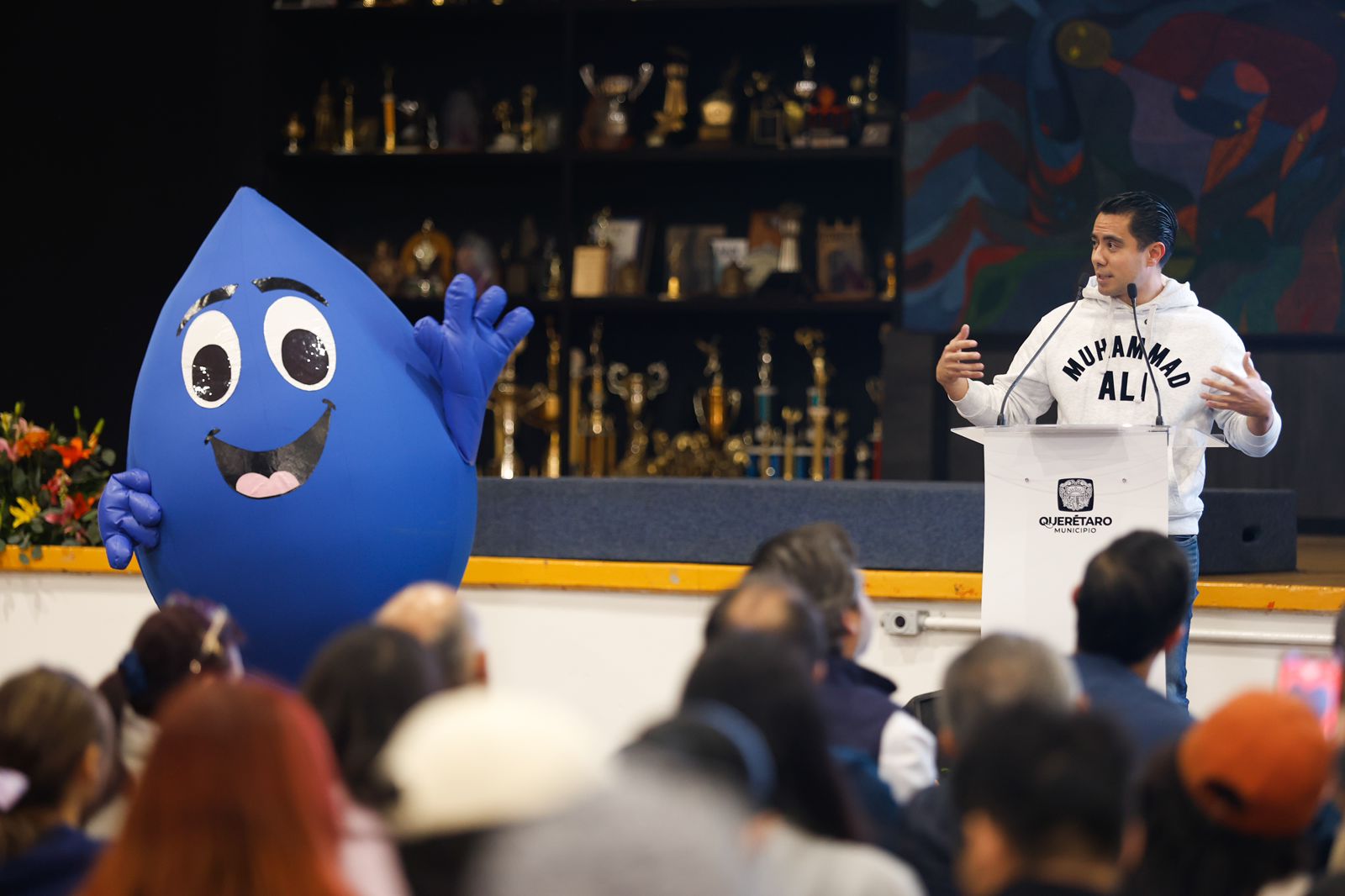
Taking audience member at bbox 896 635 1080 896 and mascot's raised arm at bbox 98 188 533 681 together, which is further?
mascot's raised arm at bbox 98 188 533 681

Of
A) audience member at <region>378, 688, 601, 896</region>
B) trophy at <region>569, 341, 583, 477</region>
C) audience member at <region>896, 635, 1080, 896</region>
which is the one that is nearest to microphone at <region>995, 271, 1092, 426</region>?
audience member at <region>896, 635, 1080, 896</region>

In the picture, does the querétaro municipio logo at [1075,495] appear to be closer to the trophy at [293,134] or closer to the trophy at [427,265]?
the trophy at [427,265]

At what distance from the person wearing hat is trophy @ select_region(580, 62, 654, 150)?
5163 millimetres

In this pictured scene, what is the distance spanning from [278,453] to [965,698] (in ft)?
5.40

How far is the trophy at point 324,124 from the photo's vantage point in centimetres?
665

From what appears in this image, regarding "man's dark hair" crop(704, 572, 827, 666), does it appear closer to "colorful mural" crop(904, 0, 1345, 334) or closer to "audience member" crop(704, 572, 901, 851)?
"audience member" crop(704, 572, 901, 851)

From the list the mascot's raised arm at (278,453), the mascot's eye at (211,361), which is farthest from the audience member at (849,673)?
the mascot's eye at (211,361)

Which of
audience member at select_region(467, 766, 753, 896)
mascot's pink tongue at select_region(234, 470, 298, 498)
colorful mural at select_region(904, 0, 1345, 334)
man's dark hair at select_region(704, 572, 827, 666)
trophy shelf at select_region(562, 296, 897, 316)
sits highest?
colorful mural at select_region(904, 0, 1345, 334)

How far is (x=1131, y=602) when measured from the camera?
2.21 m

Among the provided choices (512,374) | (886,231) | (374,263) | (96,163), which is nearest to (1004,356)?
(886,231)

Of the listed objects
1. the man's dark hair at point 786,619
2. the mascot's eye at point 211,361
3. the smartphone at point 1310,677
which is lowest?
the smartphone at point 1310,677

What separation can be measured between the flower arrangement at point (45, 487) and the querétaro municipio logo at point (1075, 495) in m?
2.65

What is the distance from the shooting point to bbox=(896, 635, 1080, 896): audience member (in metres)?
1.82

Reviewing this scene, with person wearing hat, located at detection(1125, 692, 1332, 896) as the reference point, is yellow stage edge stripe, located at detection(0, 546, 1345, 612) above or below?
below
